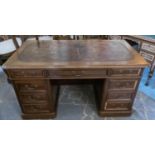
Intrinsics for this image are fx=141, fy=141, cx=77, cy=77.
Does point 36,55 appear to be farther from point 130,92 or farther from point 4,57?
point 4,57

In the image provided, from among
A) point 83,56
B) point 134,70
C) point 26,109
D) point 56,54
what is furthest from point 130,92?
point 26,109

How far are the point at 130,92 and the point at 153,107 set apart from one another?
23.3 inches

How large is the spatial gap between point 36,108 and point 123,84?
946mm

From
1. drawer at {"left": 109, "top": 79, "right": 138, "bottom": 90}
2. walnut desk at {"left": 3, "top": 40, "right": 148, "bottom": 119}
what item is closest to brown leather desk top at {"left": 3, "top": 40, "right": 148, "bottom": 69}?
walnut desk at {"left": 3, "top": 40, "right": 148, "bottom": 119}

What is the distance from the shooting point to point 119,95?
1.45 meters

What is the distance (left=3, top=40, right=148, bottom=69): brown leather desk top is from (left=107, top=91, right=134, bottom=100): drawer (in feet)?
1.09

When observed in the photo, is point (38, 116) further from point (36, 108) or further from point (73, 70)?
point (73, 70)

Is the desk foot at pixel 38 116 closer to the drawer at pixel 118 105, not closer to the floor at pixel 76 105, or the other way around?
the floor at pixel 76 105

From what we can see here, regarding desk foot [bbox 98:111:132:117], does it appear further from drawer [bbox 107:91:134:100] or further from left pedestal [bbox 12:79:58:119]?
left pedestal [bbox 12:79:58:119]

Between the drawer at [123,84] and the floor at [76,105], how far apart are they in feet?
1.46

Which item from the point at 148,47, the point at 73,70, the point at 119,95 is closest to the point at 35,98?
the point at 73,70

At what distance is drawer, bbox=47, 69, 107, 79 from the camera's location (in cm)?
124

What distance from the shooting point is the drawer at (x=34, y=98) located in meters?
1.42

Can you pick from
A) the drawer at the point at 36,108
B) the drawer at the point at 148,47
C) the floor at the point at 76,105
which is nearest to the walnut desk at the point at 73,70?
the drawer at the point at 36,108
